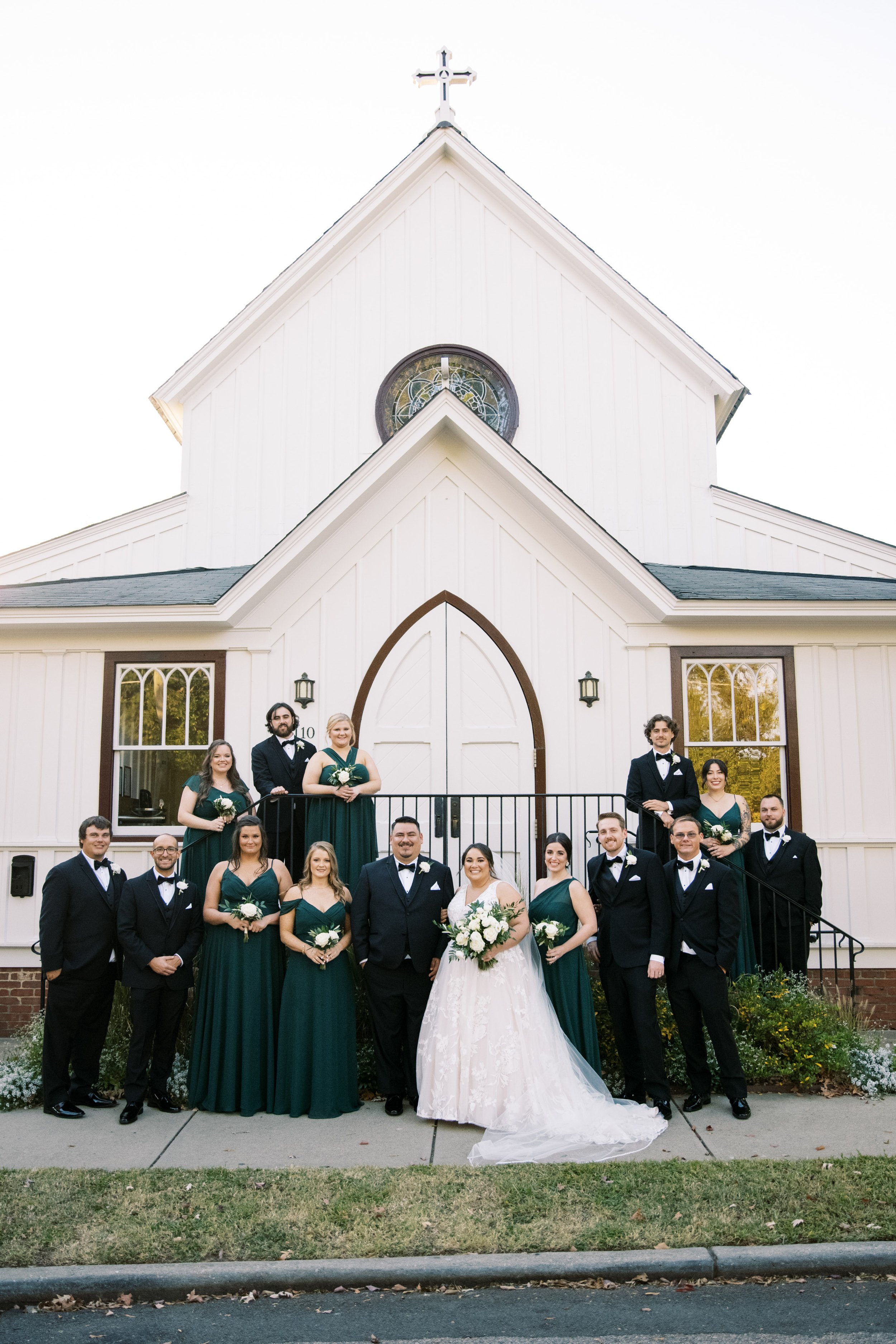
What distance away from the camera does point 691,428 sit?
12.8m

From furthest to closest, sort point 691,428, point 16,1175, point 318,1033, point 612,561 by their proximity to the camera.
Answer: point 691,428 → point 612,561 → point 318,1033 → point 16,1175

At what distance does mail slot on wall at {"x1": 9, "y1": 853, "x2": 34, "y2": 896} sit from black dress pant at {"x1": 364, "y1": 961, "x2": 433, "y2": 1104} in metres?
4.39

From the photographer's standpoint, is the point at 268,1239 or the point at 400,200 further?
the point at 400,200

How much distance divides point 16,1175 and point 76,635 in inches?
225

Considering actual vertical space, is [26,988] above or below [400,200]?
below

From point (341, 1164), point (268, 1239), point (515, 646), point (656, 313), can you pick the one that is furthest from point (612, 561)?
point (268, 1239)

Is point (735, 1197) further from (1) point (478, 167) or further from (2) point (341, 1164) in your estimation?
(1) point (478, 167)

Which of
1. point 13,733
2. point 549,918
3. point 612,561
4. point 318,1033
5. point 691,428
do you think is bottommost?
point 318,1033

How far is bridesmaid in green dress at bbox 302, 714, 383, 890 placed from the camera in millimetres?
7938

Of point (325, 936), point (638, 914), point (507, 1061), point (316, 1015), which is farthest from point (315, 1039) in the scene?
point (638, 914)

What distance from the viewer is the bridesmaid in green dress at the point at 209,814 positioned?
25.8 feet

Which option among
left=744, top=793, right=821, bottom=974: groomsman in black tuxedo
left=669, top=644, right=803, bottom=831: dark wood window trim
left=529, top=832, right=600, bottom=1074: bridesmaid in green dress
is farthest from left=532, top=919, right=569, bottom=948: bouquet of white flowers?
left=669, top=644, right=803, bottom=831: dark wood window trim

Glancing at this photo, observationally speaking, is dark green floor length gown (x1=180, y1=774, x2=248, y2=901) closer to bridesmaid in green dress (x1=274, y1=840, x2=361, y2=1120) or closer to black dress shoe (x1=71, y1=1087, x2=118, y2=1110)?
bridesmaid in green dress (x1=274, y1=840, x2=361, y2=1120)

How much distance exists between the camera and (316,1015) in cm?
701
